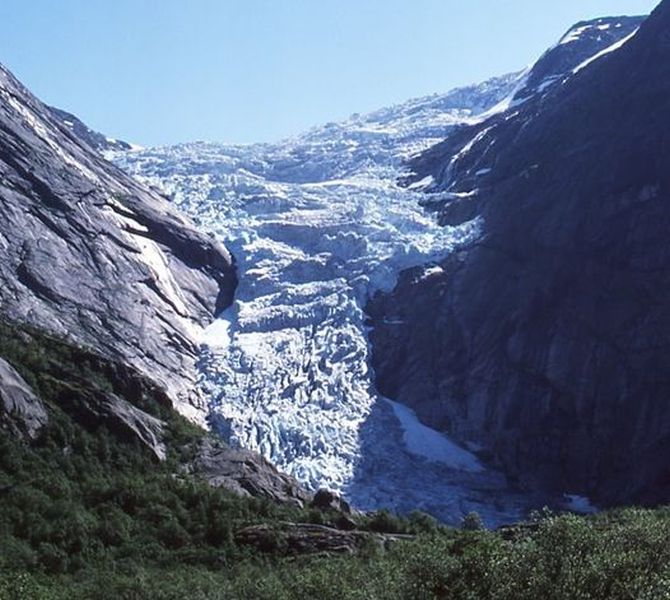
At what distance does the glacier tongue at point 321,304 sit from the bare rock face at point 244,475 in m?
13.3

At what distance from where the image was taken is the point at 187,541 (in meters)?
45.5

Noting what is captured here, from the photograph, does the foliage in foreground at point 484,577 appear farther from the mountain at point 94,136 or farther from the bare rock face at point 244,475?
the mountain at point 94,136

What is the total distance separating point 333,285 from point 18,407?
4530 centimetres

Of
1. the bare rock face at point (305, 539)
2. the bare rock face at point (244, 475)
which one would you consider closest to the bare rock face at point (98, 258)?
the bare rock face at point (244, 475)

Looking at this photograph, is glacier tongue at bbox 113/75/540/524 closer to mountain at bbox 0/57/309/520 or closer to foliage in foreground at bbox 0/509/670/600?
mountain at bbox 0/57/309/520

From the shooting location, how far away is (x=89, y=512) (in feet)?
152

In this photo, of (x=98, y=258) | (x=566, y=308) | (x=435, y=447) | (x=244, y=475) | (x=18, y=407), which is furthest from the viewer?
(x=98, y=258)

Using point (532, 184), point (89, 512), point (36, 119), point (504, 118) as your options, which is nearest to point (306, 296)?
point (532, 184)

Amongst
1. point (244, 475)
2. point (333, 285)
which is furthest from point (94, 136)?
point (244, 475)

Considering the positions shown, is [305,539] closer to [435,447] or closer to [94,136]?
Answer: [435,447]

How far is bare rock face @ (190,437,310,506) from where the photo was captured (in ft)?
176

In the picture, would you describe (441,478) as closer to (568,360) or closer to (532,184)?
(568,360)

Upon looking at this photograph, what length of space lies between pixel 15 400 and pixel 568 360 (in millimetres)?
37492

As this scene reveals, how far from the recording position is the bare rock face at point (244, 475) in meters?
53.7
